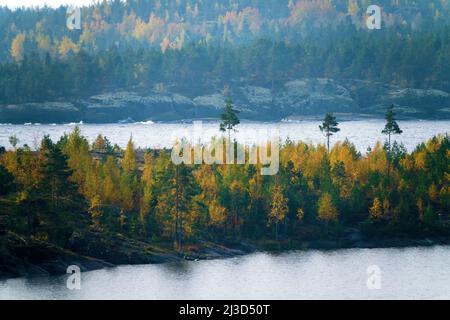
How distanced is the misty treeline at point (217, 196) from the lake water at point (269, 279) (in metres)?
5.35

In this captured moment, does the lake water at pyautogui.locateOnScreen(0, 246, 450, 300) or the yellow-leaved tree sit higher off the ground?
the yellow-leaved tree

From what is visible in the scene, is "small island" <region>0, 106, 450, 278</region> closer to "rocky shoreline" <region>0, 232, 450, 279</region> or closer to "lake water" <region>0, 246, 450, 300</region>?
"rocky shoreline" <region>0, 232, 450, 279</region>

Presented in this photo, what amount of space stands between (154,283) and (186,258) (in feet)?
34.6

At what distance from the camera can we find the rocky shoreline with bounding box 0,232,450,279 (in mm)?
93500

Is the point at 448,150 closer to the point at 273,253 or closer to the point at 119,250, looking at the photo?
the point at 273,253

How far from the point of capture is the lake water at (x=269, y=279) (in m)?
88.1

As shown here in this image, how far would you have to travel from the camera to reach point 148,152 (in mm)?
128875

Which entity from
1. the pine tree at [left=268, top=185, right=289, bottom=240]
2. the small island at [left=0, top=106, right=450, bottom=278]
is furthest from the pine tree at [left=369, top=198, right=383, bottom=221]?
the pine tree at [left=268, top=185, right=289, bottom=240]

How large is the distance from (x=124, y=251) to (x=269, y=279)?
13.6 meters

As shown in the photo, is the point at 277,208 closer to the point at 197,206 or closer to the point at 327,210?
the point at 327,210
